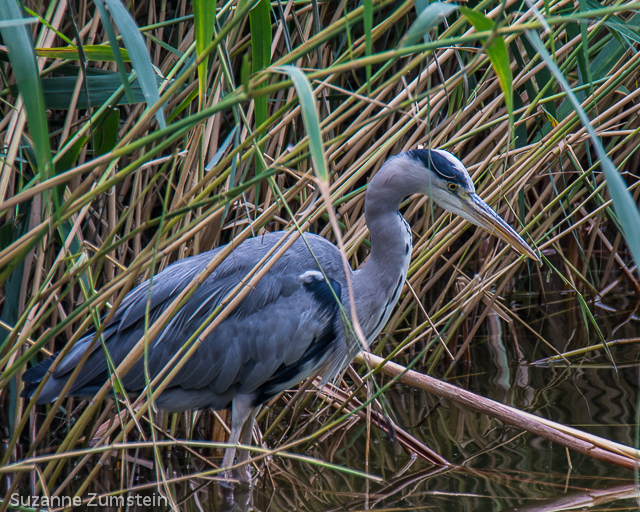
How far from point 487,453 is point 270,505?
805 millimetres

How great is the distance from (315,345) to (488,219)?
2.29 ft

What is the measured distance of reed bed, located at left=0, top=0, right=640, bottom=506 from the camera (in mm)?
1015

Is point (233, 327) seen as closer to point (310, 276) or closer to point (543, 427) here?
point (310, 276)

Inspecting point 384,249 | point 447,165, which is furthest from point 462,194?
point 384,249

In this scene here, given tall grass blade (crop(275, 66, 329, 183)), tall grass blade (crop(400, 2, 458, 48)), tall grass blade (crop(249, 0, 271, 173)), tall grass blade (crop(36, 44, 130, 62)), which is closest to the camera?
tall grass blade (crop(275, 66, 329, 183))

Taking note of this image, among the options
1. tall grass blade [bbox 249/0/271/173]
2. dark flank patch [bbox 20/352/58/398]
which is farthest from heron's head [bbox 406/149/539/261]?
dark flank patch [bbox 20/352/58/398]

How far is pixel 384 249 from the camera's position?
2.05 meters

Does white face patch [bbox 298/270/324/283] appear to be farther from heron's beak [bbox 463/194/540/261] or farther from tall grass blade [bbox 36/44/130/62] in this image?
tall grass blade [bbox 36/44/130/62]

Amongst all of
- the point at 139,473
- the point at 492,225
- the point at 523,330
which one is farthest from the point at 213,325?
the point at 523,330

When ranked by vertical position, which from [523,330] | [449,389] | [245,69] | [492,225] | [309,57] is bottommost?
[523,330]

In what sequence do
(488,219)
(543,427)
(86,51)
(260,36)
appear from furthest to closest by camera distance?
(488,219) → (543,427) → (86,51) → (260,36)

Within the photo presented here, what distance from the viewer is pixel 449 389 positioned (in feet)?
6.41

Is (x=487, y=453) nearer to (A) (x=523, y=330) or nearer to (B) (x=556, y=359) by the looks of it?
(B) (x=556, y=359)

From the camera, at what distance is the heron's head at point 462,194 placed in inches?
73.8
